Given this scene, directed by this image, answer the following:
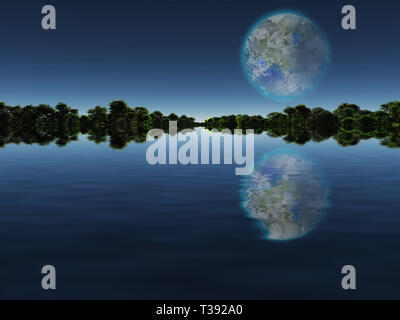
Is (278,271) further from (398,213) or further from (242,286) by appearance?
(398,213)

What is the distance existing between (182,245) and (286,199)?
26.3ft

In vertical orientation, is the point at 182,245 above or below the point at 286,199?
Answer: below

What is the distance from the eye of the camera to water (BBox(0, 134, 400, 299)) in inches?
350

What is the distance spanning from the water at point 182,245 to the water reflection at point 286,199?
503 mm

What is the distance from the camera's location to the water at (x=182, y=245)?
8898 millimetres

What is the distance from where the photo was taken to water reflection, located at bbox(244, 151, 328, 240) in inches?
543

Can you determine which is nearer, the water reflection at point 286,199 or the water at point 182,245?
the water at point 182,245

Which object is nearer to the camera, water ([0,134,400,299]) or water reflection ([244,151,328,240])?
water ([0,134,400,299])

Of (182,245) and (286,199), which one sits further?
(286,199)

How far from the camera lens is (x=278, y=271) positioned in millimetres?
9805

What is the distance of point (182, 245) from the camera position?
11906 millimetres

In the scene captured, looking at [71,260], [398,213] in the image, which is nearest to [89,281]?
[71,260]

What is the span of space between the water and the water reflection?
1.65 ft
